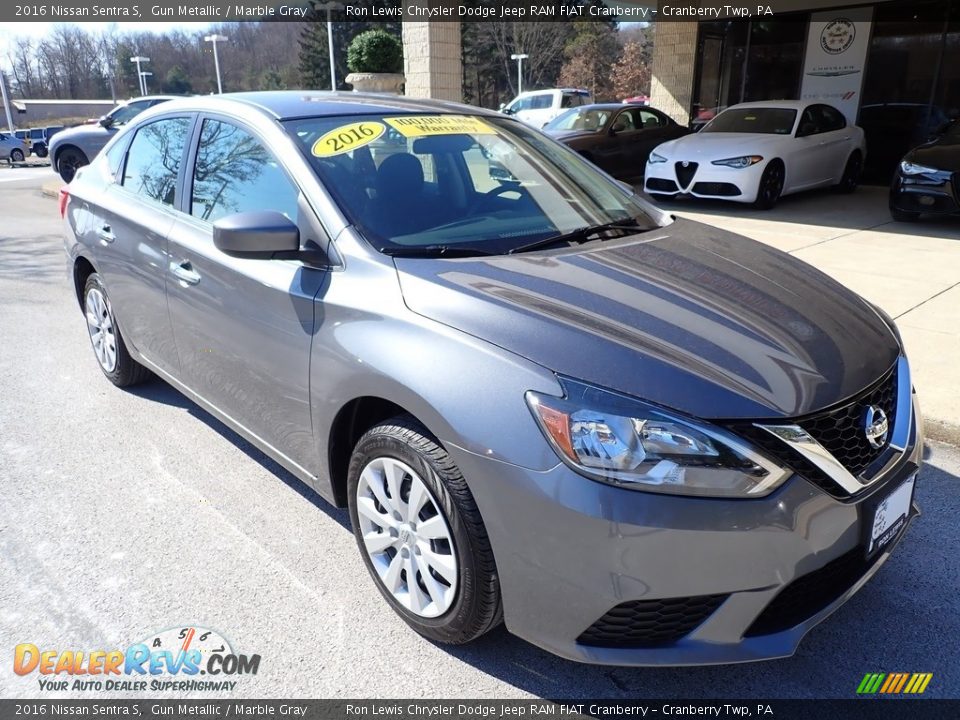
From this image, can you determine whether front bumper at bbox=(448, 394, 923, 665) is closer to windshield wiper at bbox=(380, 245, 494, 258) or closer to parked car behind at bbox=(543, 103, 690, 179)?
windshield wiper at bbox=(380, 245, 494, 258)

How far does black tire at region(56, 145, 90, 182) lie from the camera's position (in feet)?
49.5

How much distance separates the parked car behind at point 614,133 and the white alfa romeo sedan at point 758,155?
154 cm

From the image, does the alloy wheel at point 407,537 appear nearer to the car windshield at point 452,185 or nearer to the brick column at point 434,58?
the car windshield at point 452,185

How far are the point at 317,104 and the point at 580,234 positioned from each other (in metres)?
1.31

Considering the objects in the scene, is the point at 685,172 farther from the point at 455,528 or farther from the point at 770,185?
the point at 455,528

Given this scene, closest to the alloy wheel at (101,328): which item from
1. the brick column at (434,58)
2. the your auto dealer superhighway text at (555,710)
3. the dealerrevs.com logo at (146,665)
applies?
the dealerrevs.com logo at (146,665)

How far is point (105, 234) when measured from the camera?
13.3ft

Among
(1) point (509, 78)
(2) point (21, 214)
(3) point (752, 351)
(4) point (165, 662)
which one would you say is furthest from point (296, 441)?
→ (1) point (509, 78)

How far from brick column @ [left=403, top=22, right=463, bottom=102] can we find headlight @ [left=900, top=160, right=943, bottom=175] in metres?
8.17

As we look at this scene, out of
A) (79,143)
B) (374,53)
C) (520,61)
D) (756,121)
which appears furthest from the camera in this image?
(520,61)

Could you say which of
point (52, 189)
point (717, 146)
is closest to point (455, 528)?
point (717, 146)

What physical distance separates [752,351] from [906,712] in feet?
3.81

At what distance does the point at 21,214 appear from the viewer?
12.3 meters

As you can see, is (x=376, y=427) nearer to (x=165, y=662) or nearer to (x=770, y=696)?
(x=165, y=662)
